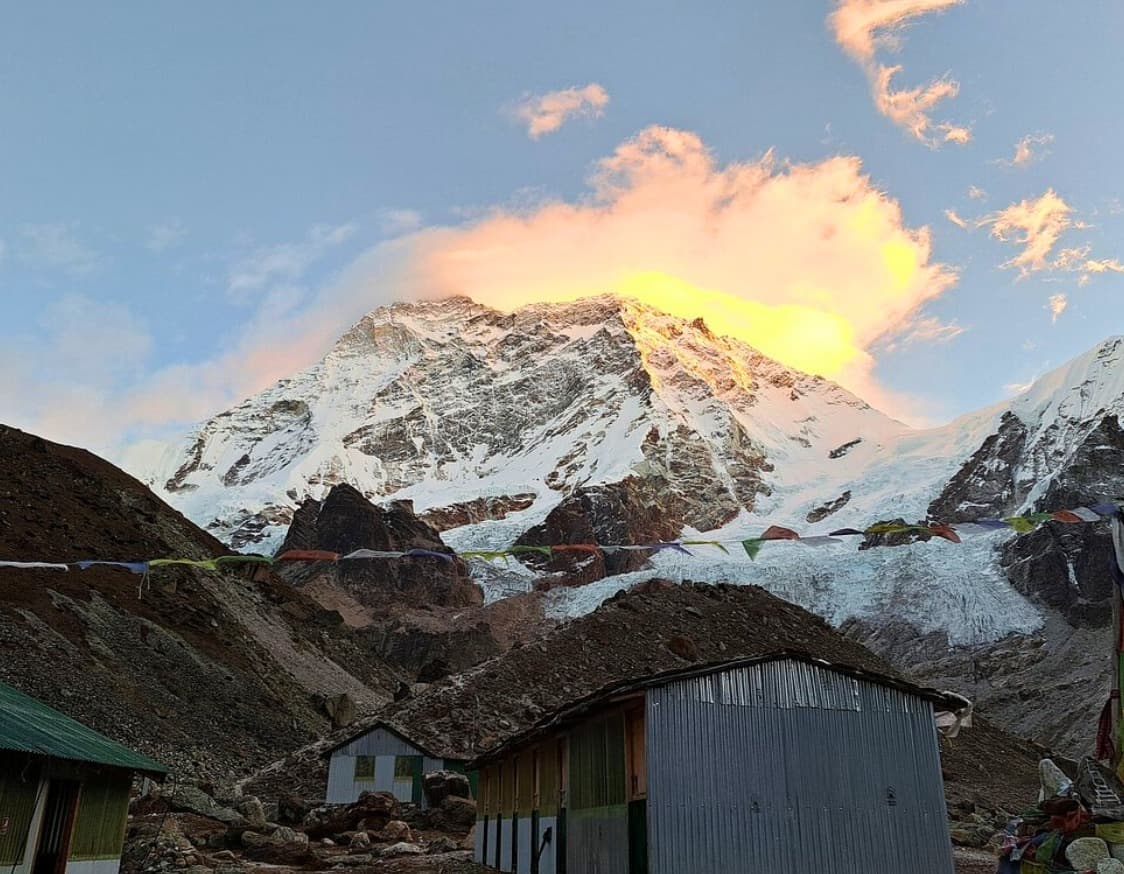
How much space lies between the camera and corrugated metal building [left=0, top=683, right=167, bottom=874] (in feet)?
49.1

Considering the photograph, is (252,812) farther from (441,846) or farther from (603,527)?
(603,527)

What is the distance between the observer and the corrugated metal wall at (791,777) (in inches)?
555

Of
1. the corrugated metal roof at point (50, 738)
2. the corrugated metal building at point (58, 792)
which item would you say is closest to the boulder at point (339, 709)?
the corrugated metal roof at point (50, 738)

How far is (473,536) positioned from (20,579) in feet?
407

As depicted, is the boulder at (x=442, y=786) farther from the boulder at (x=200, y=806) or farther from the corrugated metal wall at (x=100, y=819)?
the corrugated metal wall at (x=100, y=819)

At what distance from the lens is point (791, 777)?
14.8 meters

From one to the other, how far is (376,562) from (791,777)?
116072mm

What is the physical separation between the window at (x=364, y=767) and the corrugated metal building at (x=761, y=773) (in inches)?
778

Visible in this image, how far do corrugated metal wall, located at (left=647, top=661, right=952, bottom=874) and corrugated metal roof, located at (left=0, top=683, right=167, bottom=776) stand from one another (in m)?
9.53

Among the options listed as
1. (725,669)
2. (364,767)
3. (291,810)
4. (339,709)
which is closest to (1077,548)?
(339,709)

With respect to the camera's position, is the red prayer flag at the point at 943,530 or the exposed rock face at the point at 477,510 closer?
the red prayer flag at the point at 943,530

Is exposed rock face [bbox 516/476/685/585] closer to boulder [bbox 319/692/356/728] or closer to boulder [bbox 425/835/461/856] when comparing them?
boulder [bbox 319/692/356/728]

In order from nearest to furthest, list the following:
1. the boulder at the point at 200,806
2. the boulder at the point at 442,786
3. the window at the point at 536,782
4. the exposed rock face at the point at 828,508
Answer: the window at the point at 536,782
the boulder at the point at 200,806
the boulder at the point at 442,786
the exposed rock face at the point at 828,508

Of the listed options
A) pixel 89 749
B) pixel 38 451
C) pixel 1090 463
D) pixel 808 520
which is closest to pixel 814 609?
pixel 1090 463
